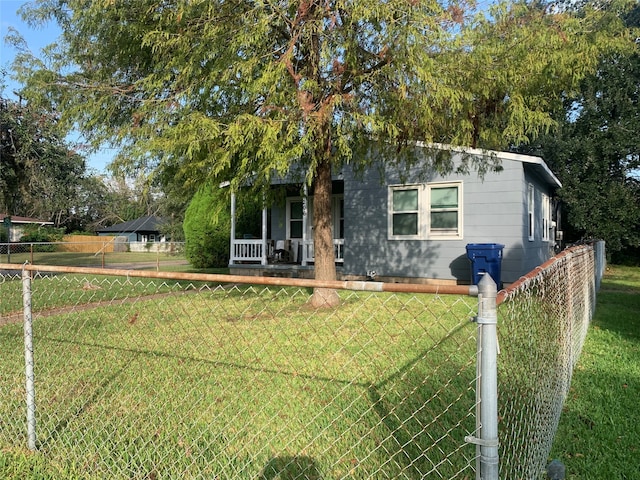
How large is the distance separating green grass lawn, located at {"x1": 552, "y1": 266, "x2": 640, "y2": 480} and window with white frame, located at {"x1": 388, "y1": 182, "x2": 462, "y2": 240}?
4.87 m

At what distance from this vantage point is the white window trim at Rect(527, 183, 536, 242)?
1158 cm

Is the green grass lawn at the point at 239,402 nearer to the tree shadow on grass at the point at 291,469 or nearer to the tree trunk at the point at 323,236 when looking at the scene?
the tree shadow on grass at the point at 291,469

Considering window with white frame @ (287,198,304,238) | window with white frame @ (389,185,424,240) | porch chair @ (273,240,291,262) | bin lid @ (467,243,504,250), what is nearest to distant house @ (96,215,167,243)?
window with white frame @ (287,198,304,238)

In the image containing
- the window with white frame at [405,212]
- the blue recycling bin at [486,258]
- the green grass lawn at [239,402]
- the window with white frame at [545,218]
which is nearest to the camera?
the green grass lawn at [239,402]

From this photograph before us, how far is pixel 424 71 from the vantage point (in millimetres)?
5699

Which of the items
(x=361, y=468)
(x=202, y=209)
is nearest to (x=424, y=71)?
(x=361, y=468)

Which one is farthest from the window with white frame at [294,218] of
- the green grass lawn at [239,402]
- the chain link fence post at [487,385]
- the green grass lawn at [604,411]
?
the chain link fence post at [487,385]

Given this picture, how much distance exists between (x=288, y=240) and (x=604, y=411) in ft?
37.3

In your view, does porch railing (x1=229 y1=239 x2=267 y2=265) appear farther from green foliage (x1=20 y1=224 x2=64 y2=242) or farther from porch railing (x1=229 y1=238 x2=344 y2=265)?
green foliage (x1=20 y1=224 x2=64 y2=242)

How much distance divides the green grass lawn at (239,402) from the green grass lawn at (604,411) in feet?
2.26

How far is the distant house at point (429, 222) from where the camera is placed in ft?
34.8

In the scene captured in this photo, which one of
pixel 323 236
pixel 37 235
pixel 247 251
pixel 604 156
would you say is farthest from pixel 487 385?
pixel 37 235

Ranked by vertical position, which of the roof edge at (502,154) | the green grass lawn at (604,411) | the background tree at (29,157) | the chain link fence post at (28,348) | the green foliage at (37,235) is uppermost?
the background tree at (29,157)

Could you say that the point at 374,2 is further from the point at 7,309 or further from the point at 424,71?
the point at 7,309
